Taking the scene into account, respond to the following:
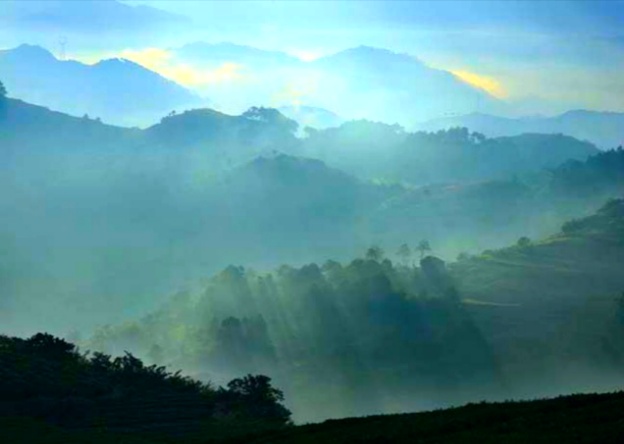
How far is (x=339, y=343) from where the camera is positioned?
16688cm

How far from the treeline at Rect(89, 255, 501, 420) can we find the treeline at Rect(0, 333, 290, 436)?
171 feet

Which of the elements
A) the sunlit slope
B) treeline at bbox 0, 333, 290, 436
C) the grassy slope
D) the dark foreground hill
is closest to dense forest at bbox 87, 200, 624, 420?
the sunlit slope

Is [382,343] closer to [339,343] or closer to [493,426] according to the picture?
[339,343]

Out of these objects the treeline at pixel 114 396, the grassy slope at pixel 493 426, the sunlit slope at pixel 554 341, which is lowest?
the grassy slope at pixel 493 426

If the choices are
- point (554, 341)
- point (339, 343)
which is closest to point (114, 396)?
point (339, 343)

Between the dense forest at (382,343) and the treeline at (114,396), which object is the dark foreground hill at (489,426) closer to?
the treeline at (114,396)

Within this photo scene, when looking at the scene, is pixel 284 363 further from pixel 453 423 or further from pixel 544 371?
pixel 453 423

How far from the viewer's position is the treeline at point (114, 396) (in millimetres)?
65688

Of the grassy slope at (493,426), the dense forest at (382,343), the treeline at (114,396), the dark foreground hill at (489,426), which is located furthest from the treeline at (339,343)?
the grassy slope at (493,426)

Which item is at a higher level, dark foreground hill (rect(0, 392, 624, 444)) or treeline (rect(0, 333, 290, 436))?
treeline (rect(0, 333, 290, 436))

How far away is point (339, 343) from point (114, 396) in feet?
311

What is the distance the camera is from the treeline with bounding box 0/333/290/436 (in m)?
65.7

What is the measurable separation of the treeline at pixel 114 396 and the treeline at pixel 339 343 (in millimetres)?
52251

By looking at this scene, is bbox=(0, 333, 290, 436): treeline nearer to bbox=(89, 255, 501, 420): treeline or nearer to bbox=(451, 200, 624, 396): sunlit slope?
bbox=(89, 255, 501, 420): treeline
